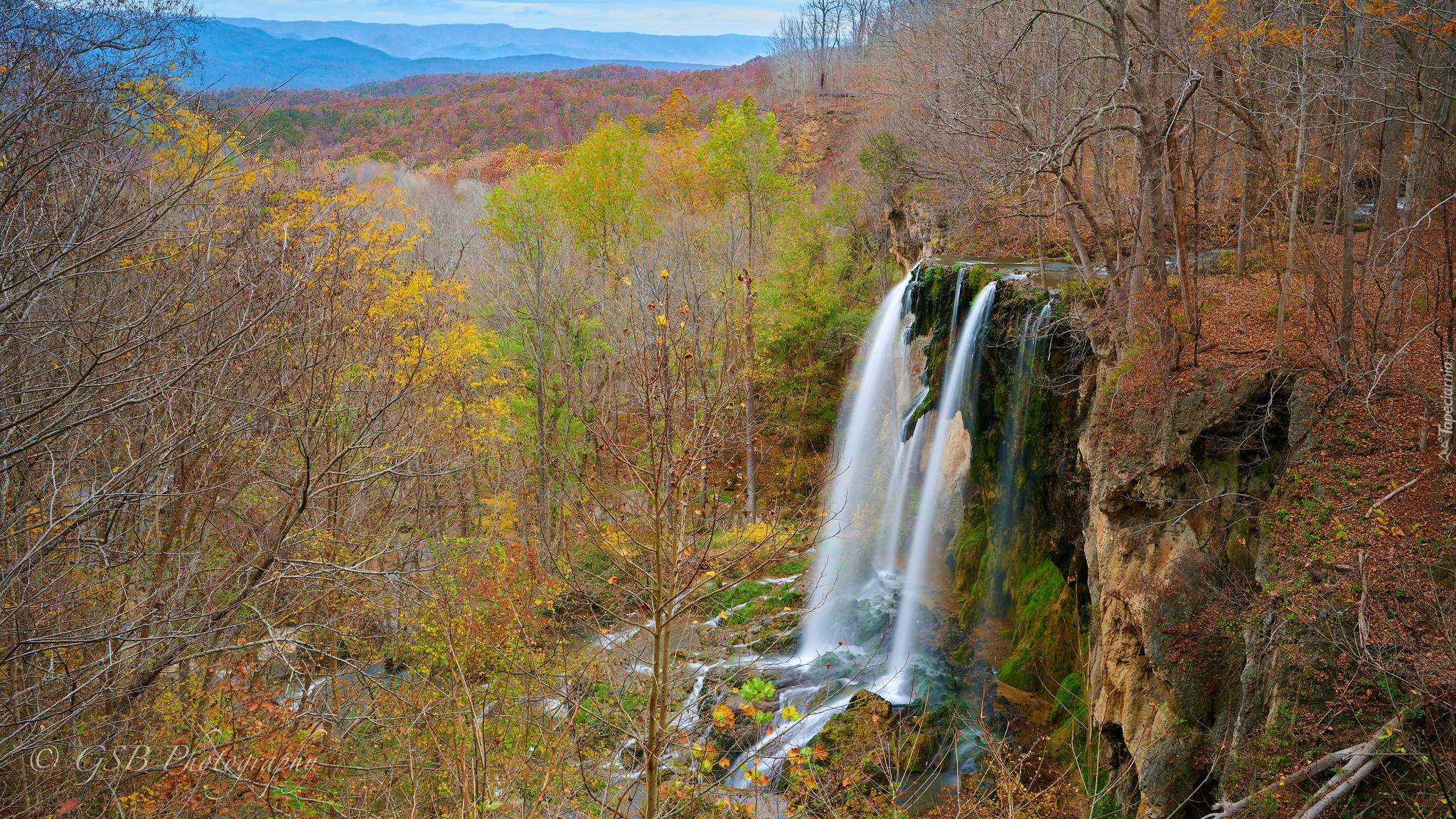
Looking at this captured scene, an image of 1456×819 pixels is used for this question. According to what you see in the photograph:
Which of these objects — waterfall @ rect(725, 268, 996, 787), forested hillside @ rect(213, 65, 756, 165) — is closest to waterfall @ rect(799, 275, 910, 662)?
waterfall @ rect(725, 268, 996, 787)

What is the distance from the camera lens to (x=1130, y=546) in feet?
27.8

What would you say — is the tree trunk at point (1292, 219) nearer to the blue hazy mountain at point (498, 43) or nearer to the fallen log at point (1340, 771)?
the fallen log at point (1340, 771)

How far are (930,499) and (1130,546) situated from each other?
19.9 feet

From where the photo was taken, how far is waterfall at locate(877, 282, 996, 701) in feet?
39.2

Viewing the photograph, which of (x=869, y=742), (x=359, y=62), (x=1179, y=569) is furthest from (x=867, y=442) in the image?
(x=359, y=62)

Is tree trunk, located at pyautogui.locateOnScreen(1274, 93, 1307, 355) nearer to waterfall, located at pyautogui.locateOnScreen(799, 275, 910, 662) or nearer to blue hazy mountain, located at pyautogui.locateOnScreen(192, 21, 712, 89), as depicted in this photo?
waterfall, located at pyautogui.locateOnScreen(799, 275, 910, 662)

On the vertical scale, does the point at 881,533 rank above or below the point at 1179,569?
below

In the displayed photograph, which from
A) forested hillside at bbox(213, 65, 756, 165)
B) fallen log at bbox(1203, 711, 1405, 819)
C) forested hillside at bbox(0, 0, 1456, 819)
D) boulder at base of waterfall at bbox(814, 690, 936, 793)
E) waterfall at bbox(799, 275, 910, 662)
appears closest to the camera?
fallen log at bbox(1203, 711, 1405, 819)

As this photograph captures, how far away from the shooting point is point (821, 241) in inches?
866

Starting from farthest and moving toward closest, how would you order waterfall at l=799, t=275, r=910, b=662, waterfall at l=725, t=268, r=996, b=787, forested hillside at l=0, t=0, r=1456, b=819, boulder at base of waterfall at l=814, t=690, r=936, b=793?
waterfall at l=799, t=275, r=910, b=662
waterfall at l=725, t=268, r=996, b=787
boulder at base of waterfall at l=814, t=690, r=936, b=793
forested hillside at l=0, t=0, r=1456, b=819

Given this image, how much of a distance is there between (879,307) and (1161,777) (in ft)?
48.6

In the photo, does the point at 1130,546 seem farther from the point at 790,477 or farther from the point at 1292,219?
the point at 790,477

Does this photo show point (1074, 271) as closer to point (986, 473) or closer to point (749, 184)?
point (986, 473)

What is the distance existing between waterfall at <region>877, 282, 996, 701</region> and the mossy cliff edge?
0.29 m
